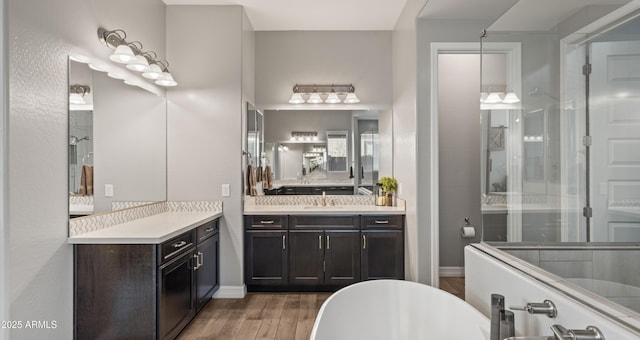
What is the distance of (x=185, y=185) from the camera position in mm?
3541

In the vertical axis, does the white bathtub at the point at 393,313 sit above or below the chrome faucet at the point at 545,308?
below

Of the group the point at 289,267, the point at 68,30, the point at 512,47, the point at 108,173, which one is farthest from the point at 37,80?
the point at 512,47

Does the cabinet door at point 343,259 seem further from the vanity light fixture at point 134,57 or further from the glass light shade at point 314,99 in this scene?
the vanity light fixture at point 134,57

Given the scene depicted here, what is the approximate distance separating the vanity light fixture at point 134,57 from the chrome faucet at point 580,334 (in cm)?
299

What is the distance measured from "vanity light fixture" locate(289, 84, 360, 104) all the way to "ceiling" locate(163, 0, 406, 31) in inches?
25.9

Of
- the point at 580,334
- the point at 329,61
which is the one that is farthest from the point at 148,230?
the point at 329,61

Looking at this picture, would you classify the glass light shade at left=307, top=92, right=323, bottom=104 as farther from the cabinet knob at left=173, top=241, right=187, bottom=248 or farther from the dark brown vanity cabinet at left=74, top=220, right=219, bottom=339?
the dark brown vanity cabinet at left=74, top=220, right=219, bottom=339

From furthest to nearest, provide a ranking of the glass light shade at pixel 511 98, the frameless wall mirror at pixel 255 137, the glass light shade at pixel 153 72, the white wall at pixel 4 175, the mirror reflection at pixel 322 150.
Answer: the mirror reflection at pixel 322 150 < the frameless wall mirror at pixel 255 137 < the glass light shade at pixel 153 72 < the glass light shade at pixel 511 98 < the white wall at pixel 4 175

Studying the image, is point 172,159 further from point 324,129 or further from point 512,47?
point 512,47

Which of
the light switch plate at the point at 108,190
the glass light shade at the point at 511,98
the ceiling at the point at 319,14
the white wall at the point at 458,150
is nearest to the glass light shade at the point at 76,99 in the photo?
the light switch plate at the point at 108,190

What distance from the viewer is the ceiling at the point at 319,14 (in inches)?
135

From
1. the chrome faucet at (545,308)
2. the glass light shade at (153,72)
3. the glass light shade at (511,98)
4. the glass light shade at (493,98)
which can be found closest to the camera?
the chrome faucet at (545,308)

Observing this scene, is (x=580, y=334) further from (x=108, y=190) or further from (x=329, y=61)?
(x=329, y=61)

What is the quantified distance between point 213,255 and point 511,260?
257cm
